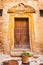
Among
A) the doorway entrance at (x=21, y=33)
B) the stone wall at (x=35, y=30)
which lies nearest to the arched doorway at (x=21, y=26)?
the doorway entrance at (x=21, y=33)

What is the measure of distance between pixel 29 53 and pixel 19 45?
65cm

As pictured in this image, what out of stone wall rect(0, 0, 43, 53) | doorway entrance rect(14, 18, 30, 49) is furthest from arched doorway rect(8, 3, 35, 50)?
stone wall rect(0, 0, 43, 53)

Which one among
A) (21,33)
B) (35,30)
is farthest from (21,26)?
(35,30)

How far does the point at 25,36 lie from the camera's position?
6.28m

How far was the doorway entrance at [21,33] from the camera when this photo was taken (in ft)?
20.5

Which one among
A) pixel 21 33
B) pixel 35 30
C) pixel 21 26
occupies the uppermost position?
pixel 21 26

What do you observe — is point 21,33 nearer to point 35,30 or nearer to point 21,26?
point 21,26

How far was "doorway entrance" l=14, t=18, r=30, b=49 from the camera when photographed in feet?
20.5

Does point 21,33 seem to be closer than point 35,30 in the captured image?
No

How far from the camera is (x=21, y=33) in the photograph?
6270 mm

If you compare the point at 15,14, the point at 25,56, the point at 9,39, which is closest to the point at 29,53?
the point at 25,56

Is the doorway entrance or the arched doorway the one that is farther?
the doorway entrance

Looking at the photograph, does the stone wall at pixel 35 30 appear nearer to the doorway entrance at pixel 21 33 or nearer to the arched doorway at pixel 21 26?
the arched doorway at pixel 21 26

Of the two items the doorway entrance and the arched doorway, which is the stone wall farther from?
the doorway entrance
